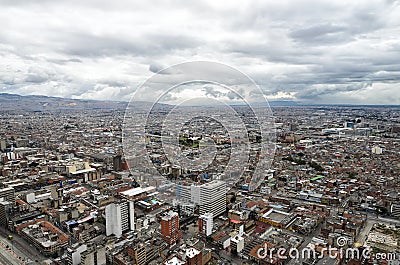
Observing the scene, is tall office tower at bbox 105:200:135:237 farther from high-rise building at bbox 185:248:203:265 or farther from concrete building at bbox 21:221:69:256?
high-rise building at bbox 185:248:203:265

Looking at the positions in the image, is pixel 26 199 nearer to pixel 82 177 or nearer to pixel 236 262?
pixel 82 177

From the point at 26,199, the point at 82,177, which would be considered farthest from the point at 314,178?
the point at 26,199

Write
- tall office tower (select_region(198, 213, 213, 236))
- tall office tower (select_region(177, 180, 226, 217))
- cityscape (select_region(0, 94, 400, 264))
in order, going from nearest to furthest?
cityscape (select_region(0, 94, 400, 264)), tall office tower (select_region(198, 213, 213, 236)), tall office tower (select_region(177, 180, 226, 217))

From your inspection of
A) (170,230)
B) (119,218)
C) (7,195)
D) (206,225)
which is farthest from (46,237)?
(206,225)

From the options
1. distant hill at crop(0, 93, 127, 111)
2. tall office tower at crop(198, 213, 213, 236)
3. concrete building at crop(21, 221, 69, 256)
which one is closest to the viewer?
concrete building at crop(21, 221, 69, 256)

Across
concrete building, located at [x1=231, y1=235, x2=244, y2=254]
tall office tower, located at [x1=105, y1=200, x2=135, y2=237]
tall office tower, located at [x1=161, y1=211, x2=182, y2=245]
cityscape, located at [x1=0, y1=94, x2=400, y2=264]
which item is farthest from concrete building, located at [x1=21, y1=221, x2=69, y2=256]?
concrete building, located at [x1=231, y1=235, x2=244, y2=254]

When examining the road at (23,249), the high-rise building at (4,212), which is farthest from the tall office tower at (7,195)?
the road at (23,249)
